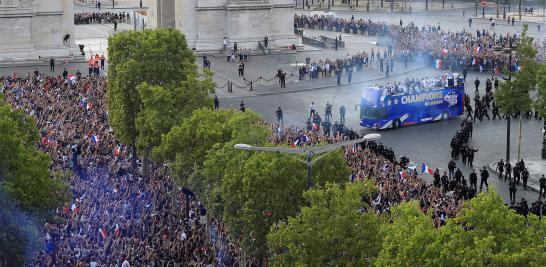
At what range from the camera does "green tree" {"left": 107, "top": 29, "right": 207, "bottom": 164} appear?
48812 mm

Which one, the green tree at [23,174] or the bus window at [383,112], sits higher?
the green tree at [23,174]

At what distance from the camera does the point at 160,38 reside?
5303 centimetres

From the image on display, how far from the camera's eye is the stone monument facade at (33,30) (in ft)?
269

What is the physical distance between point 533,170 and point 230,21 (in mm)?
40028

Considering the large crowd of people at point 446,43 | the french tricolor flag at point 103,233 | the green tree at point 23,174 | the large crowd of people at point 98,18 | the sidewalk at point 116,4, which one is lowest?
the french tricolor flag at point 103,233

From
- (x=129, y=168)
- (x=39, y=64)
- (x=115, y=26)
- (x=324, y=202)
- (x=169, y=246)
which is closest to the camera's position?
(x=324, y=202)

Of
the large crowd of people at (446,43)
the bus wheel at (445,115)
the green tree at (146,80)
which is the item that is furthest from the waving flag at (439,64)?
the green tree at (146,80)

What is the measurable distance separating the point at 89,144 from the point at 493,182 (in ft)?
62.6

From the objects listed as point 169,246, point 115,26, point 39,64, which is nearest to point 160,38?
point 169,246

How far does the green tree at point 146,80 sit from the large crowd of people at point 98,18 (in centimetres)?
5934

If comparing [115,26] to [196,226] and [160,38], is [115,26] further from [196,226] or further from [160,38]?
[196,226]

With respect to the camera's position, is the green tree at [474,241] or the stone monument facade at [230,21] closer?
the green tree at [474,241]

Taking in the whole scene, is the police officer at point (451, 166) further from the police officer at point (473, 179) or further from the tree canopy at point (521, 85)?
the tree canopy at point (521, 85)

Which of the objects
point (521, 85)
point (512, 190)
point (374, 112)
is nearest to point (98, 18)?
point (374, 112)
